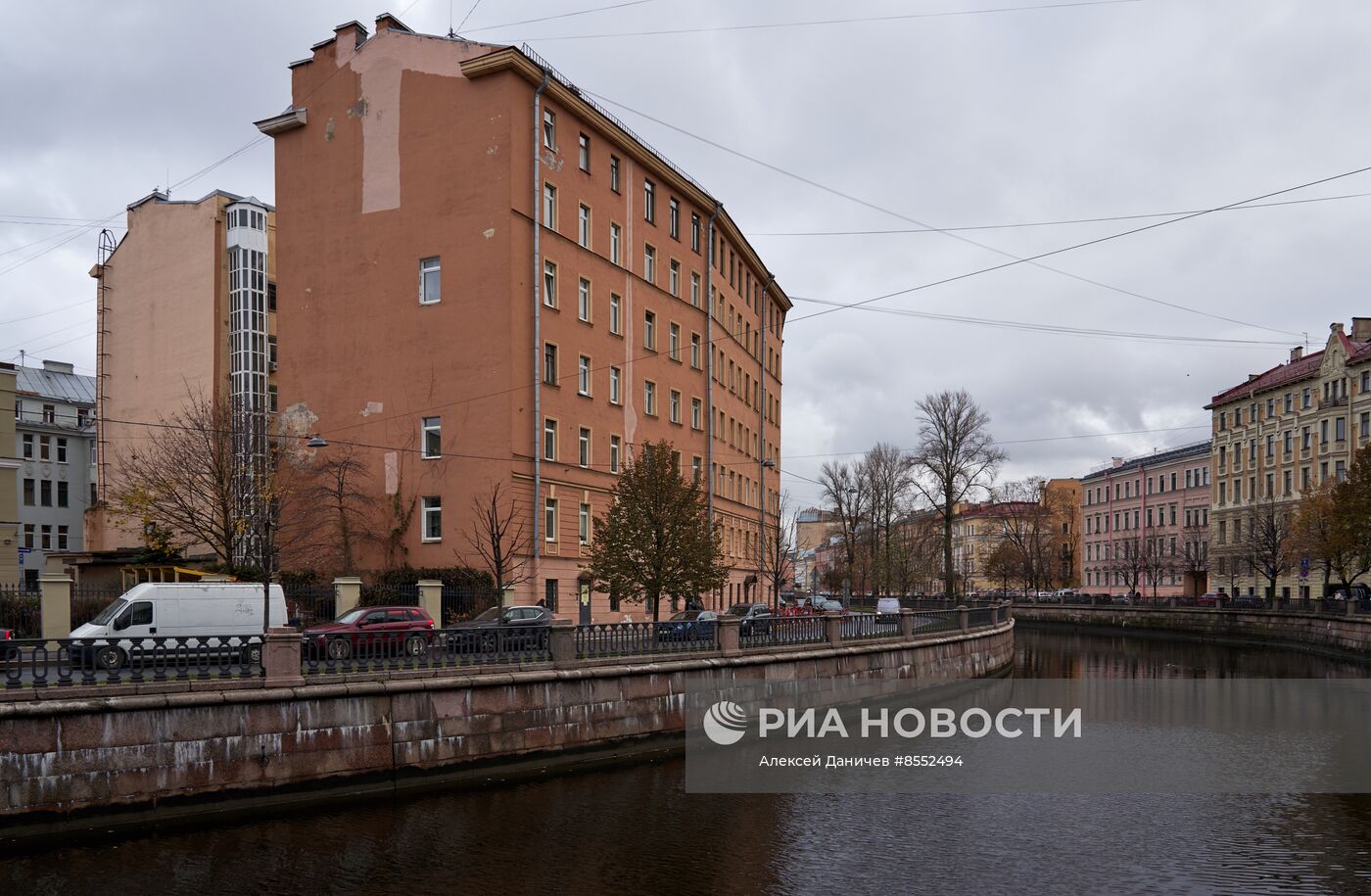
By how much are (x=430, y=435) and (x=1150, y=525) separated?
86.0m

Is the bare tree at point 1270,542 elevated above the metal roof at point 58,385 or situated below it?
below

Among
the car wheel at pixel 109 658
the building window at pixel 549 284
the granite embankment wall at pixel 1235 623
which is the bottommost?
the granite embankment wall at pixel 1235 623

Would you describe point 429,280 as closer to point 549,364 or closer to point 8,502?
point 549,364

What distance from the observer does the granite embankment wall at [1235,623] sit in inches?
2079

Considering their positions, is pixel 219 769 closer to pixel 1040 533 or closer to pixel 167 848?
pixel 167 848

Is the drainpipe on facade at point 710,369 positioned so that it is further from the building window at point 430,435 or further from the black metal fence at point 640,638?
the black metal fence at point 640,638

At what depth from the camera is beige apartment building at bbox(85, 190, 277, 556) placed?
181 ft

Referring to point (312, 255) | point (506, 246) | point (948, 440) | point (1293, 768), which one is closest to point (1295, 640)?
point (948, 440)

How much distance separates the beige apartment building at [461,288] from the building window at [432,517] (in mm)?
67

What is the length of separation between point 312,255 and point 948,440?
145 ft

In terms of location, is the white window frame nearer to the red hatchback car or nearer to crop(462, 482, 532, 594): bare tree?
crop(462, 482, 532, 594): bare tree

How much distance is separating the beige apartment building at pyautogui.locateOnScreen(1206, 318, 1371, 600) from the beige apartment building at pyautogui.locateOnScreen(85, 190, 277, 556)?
63237 mm

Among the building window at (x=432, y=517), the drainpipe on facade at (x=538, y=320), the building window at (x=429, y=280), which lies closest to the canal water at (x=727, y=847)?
the drainpipe on facade at (x=538, y=320)

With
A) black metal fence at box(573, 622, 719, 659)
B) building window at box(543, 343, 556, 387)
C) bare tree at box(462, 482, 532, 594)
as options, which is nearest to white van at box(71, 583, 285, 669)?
black metal fence at box(573, 622, 719, 659)
